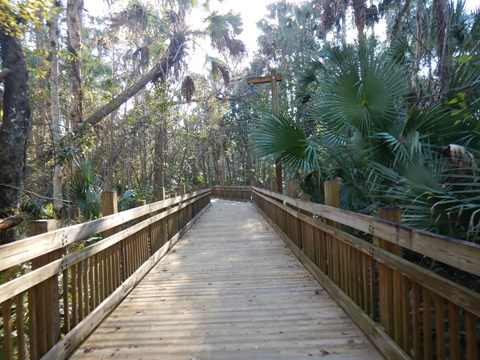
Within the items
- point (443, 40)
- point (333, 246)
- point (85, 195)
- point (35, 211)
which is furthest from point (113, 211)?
point (35, 211)

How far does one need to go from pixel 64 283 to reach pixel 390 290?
2.38 meters

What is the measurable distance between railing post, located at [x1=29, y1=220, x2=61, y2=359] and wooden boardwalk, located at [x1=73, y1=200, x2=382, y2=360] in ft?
1.24

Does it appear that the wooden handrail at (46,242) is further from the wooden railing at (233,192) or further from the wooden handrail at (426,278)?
the wooden railing at (233,192)

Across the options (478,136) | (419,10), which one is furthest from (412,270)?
(419,10)

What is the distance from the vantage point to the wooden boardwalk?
2754mm

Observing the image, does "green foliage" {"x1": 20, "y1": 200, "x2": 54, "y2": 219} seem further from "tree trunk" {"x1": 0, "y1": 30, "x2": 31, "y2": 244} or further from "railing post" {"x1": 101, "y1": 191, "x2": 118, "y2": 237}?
"railing post" {"x1": 101, "y1": 191, "x2": 118, "y2": 237}

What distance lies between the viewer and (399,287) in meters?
2.41

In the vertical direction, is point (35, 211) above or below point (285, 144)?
below

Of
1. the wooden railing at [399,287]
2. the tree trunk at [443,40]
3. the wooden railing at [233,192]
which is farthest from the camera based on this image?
the wooden railing at [233,192]

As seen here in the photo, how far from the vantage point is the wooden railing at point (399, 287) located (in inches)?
70.2

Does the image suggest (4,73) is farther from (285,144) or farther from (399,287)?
(399,287)

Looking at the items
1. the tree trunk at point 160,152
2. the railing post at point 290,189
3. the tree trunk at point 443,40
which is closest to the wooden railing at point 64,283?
the railing post at point 290,189

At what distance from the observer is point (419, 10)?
624 cm

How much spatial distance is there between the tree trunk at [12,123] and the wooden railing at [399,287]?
5.00 m
